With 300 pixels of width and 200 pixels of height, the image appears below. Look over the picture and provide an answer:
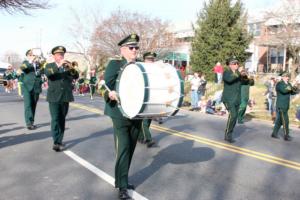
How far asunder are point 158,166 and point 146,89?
2287mm

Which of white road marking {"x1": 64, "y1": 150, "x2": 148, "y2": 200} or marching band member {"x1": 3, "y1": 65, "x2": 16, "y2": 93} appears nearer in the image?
white road marking {"x1": 64, "y1": 150, "x2": 148, "y2": 200}

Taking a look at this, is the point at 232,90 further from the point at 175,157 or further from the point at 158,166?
the point at 158,166

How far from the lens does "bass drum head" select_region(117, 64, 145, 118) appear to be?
16.4 feet

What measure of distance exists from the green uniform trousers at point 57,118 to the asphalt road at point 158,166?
0.32 m

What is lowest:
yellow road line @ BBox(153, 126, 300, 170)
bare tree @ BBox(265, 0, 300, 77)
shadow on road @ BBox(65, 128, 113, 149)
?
yellow road line @ BBox(153, 126, 300, 170)

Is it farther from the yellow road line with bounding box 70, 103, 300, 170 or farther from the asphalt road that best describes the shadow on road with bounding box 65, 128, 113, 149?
the yellow road line with bounding box 70, 103, 300, 170

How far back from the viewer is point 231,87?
31.7 feet

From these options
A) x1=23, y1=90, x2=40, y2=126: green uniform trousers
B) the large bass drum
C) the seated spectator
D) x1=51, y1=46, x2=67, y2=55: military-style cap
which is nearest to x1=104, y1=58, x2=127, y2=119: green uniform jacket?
the large bass drum

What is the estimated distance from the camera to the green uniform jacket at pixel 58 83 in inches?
303

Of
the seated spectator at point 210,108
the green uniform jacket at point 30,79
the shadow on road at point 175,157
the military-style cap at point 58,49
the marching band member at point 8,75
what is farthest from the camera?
the seated spectator at point 210,108

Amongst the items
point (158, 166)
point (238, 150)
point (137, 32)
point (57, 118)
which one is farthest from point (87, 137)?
point (137, 32)

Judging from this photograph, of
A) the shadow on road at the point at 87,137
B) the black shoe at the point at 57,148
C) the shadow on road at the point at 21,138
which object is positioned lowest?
the shadow on road at the point at 87,137

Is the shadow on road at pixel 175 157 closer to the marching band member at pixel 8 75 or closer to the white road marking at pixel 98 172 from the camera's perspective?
the white road marking at pixel 98 172

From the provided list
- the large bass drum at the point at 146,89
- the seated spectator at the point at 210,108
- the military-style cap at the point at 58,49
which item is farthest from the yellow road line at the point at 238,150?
the seated spectator at the point at 210,108
